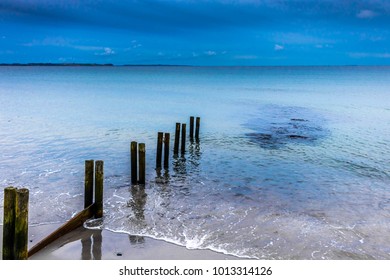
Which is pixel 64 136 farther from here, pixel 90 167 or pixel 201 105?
pixel 201 105

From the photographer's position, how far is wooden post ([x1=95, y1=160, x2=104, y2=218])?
38.1 ft

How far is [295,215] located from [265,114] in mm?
30119

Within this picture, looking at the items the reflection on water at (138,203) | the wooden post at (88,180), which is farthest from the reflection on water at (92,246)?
the reflection on water at (138,203)

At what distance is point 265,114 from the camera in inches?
1678

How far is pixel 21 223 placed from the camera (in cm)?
781

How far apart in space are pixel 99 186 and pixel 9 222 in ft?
13.3

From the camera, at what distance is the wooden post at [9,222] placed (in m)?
7.56

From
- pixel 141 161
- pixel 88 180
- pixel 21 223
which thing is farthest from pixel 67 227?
pixel 141 161

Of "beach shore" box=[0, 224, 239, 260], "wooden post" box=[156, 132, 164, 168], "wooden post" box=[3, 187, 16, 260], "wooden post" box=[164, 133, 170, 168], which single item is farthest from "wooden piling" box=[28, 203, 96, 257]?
"wooden post" box=[164, 133, 170, 168]

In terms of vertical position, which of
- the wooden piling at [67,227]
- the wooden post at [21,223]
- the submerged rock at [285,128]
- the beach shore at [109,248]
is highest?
the wooden post at [21,223]

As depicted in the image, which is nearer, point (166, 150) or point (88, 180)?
point (88, 180)

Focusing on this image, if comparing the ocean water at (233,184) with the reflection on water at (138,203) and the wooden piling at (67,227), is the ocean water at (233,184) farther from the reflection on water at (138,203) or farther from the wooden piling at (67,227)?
the wooden piling at (67,227)

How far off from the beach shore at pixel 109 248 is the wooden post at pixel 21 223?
1662mm

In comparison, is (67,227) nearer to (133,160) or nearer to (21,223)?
(21,223)
